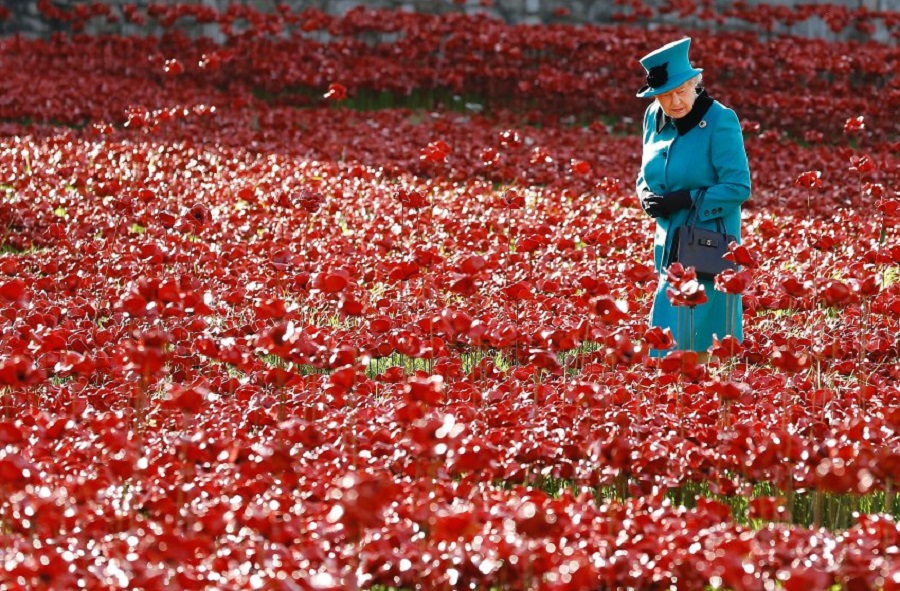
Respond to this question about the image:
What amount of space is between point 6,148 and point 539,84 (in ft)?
20.1

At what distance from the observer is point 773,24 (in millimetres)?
15922

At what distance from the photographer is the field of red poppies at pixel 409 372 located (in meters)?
3.14

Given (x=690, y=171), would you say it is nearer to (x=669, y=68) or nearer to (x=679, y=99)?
(x=679, y=99)

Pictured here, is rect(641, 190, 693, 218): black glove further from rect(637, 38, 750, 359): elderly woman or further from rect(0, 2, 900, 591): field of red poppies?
rect(0, 2, 900, 591): field of red poppies

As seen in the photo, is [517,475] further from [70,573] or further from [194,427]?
[70,573]

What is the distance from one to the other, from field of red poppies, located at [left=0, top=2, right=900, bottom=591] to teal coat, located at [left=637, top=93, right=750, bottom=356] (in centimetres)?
25

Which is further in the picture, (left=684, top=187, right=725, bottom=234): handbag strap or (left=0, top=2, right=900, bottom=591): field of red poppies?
(left=684, top=187, right=725, bottom=234): handbag strap

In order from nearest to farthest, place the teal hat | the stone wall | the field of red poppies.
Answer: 1. the field of red poppies
2. the teal hat
3. the stone wall

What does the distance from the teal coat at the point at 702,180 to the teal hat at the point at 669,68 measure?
10.9 inches

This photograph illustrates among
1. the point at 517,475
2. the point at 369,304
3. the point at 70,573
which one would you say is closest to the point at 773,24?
the point at 369,304

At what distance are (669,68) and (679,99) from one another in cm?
21

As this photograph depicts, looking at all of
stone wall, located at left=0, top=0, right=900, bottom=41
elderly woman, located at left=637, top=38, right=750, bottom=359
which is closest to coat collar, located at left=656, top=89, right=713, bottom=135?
elderly woman, located at left=637, top=38, right=750, bottom=359

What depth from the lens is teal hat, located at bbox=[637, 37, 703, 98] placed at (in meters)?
5.45

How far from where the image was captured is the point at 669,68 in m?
5.48
